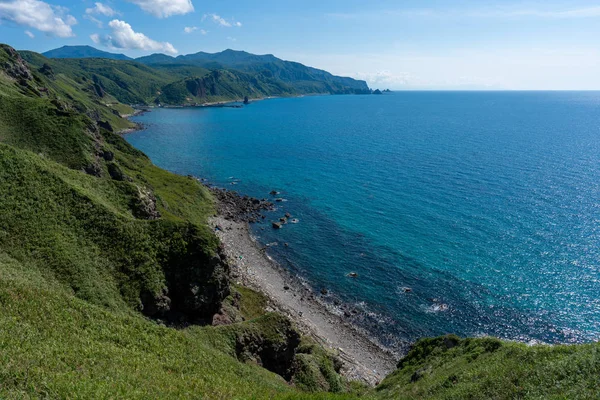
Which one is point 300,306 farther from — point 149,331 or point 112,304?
point 149,331

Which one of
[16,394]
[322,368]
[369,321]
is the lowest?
[369,321]

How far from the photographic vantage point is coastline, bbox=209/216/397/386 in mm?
60750

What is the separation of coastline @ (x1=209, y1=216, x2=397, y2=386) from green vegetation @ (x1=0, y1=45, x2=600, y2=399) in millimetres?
5469

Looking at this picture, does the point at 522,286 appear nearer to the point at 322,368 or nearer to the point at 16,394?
the point at 322,368

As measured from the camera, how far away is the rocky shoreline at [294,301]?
6117 cm

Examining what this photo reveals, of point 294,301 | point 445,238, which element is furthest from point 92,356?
point 445,238

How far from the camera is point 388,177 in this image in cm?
14488

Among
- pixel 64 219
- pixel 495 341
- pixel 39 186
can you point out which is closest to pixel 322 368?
pixel 495 341

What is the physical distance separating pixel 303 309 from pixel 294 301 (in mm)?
2889

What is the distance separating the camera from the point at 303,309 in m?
73.4

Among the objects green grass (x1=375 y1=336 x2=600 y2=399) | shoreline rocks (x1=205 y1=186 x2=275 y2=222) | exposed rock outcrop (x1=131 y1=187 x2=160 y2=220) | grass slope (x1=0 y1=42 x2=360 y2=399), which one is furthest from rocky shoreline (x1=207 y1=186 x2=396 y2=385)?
exposed rock outcrop (x1=131 y1=187 x2=160 y2=220)

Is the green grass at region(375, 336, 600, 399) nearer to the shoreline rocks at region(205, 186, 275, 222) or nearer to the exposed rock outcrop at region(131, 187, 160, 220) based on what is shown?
the exposed rock outcrop at region(131, 187, 160, 220)

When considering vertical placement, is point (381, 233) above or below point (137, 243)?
below

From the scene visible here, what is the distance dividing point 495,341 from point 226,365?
95.0ft
